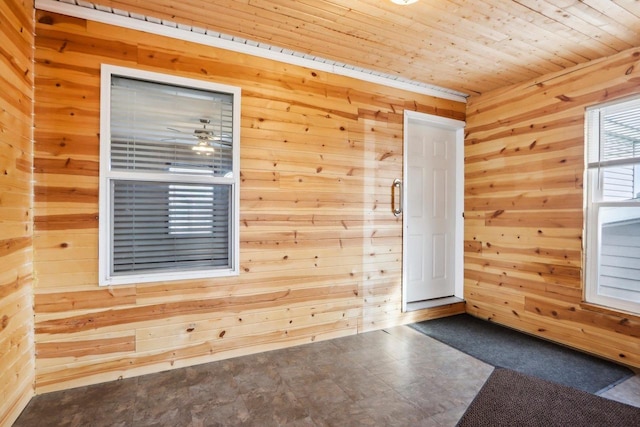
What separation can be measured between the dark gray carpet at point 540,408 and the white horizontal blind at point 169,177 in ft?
6.76

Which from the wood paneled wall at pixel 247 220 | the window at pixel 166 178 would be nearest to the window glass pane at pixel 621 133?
the wood paneled wall at pixel 247 220

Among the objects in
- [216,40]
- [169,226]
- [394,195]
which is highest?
[216,40]

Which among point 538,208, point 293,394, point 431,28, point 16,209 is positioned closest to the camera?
point 16,209

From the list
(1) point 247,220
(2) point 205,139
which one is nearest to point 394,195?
(1) point 247,220

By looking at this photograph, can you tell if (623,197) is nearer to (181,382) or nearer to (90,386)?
(181,382)

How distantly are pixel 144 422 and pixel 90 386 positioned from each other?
0.67 m

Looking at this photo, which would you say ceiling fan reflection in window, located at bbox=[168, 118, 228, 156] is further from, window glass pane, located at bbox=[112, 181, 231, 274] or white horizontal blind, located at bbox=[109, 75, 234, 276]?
window glass pane, located at bbox=[112, 181, 231, 274]

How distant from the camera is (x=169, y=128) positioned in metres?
2.60

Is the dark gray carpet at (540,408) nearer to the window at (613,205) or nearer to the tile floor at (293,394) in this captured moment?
the tile floor at (293,394)

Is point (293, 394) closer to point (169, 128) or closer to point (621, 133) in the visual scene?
point (169, 128)

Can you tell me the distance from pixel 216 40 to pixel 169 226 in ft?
4.87

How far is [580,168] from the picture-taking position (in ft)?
9.89

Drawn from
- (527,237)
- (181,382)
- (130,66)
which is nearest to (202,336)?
(181,382)

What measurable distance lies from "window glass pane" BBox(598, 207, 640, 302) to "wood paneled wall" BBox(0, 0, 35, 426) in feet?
13.9
